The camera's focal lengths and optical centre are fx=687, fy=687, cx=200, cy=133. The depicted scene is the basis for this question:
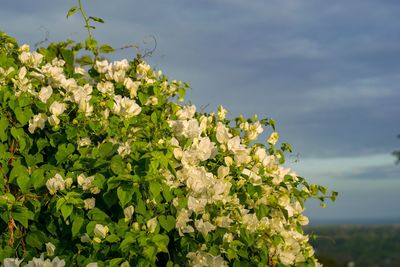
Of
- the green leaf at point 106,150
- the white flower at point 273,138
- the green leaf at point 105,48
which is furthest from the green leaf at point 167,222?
the green leaf at point 105,48

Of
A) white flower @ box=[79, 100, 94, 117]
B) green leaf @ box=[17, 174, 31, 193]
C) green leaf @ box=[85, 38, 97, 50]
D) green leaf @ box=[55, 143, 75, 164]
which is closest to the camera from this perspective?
green leaf @ box=[17, 174, 31, 193]

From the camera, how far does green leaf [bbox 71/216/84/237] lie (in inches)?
164

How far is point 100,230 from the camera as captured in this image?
4.11 m

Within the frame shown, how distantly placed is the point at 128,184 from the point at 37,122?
916mm

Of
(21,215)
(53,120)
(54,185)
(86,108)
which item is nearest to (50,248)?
(21,215)

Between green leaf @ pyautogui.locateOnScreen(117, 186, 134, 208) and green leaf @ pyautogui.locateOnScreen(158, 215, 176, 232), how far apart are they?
0.87 ft

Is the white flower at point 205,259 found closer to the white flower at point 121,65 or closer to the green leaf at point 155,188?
the green leaf at point 155,188

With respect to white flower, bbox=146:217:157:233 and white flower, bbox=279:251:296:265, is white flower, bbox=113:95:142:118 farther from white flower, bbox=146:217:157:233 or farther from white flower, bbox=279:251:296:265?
white flower, bbox=279:251:296:265

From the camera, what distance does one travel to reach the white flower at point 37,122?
15.1ft

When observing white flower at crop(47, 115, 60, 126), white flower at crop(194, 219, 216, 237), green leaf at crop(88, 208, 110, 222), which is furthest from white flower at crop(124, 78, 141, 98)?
white flower at crop(194, 219, 216, 237)

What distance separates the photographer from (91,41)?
18.6ft

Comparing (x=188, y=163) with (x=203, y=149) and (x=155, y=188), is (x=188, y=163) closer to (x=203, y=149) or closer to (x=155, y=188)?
(x=203, y=149)

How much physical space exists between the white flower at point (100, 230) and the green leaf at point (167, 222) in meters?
0.33

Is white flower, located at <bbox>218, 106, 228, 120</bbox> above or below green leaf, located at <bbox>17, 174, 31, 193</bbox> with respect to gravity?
above
